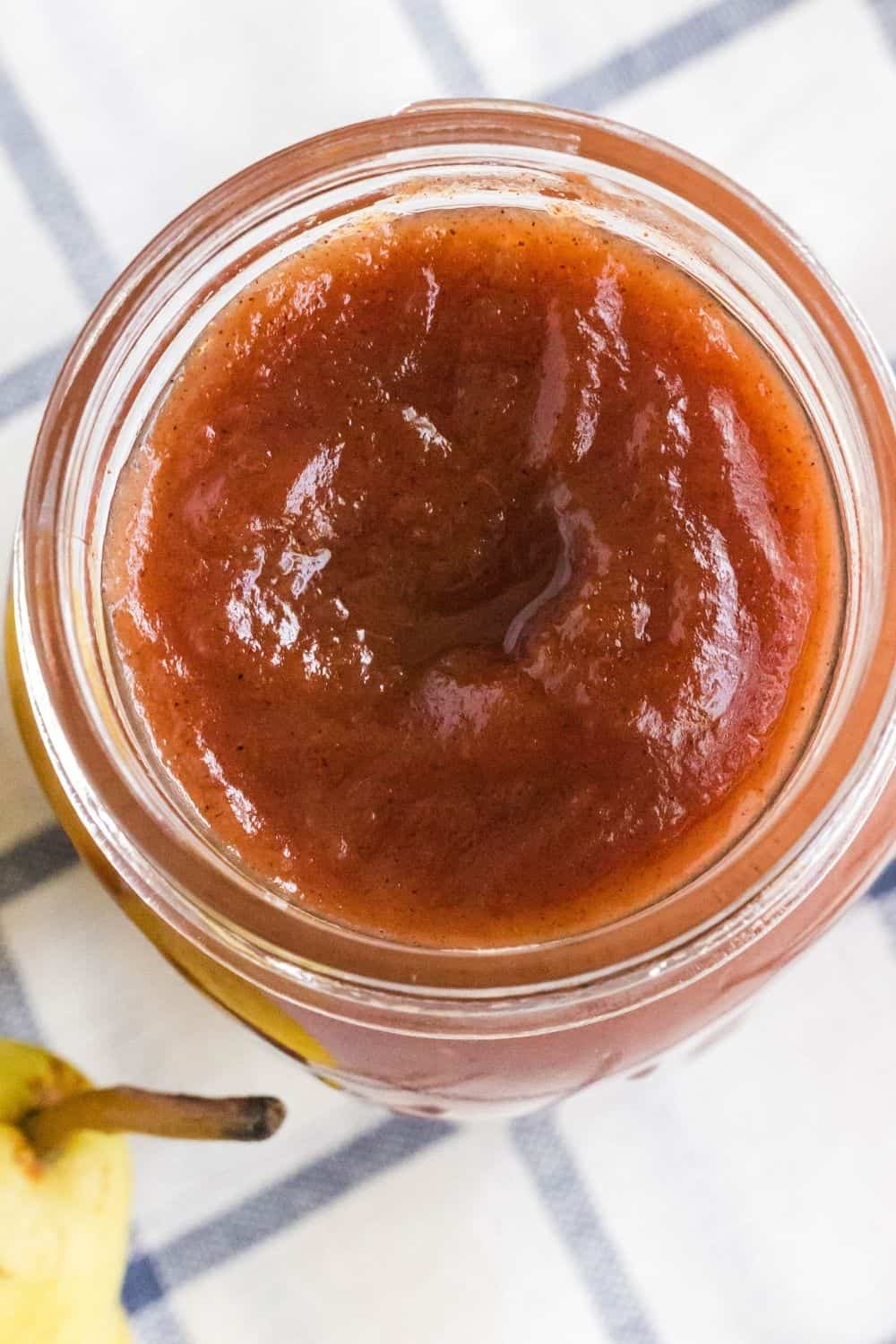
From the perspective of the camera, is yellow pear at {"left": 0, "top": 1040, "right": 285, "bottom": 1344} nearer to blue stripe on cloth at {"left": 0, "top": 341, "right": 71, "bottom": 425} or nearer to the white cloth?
the white cloth

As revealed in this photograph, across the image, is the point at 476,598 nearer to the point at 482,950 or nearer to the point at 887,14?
the point at 482,950

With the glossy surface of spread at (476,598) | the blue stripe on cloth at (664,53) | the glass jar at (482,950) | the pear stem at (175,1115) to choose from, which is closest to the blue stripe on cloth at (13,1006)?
the pear stem at (175,1115)

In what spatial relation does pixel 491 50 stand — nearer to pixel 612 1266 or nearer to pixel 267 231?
pixel 267 231

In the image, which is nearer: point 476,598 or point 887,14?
point 476,598

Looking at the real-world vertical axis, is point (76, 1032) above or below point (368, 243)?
below

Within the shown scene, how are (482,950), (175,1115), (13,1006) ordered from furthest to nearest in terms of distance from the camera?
(13,1006)
(175,1115)
(482,950)

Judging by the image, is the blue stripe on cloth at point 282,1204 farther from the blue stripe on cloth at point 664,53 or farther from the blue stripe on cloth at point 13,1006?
the blue stripe on cloth at point 664,53

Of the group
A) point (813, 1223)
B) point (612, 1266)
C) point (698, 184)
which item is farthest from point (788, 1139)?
point (698, 184)

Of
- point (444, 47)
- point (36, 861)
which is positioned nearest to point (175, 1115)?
point (36, 861)
